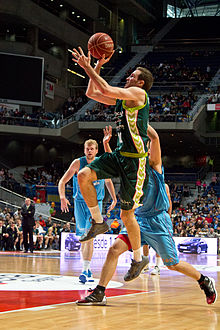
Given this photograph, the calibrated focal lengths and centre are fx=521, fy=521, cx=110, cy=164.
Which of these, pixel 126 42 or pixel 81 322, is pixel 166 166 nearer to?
pixel 126 42

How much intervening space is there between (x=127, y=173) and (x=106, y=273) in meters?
1.08

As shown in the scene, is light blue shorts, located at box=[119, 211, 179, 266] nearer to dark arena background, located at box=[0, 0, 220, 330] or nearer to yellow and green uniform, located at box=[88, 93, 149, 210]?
yellow and green uniform, located at box=[88, 93, 149, 210]

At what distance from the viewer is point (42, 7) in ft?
120

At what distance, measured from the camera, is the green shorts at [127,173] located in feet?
17.2

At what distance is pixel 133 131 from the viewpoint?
533 cm

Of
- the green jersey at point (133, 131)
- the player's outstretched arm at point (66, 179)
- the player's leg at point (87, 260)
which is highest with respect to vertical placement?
the green jersey at point (133, 131)

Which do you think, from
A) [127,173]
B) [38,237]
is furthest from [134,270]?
[38,237]

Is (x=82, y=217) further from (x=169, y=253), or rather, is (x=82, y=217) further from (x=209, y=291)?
(x=209, y=291)

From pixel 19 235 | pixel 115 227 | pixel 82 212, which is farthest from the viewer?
pixel 115 227

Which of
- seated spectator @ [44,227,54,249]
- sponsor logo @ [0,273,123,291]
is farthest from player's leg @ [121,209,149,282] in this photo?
seated spectator @ [44,227,54,249]

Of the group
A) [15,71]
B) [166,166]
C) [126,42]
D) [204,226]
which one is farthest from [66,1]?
[204,226]

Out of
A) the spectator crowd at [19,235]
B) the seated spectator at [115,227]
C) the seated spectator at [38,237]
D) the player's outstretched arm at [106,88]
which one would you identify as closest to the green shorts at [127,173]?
the player's outstretched arm at [106,88]

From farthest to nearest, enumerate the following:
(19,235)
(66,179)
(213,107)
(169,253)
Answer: (213,107)
(19,235)
(66,179)
(169,253)

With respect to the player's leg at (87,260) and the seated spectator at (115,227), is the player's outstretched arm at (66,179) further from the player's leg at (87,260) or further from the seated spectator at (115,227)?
the seated spectator at (115,227)
